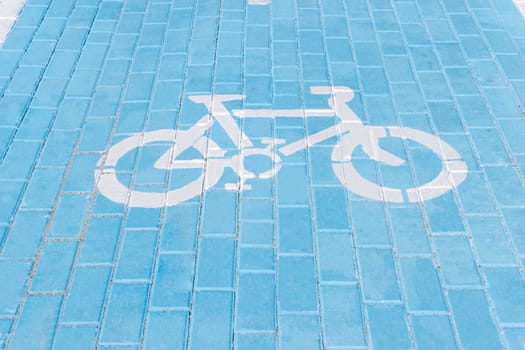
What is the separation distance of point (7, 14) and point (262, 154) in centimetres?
373

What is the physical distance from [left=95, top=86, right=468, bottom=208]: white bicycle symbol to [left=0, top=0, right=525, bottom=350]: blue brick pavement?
6 centimetres

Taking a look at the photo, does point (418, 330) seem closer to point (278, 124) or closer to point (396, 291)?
point (396, 291)

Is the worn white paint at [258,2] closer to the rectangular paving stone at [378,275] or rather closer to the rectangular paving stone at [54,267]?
the rectangular paving stone at [378,275]

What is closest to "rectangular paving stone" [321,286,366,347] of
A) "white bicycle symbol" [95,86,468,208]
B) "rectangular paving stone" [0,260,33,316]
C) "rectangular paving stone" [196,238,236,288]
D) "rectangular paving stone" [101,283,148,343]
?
"rectangular paving stone" [196,238,236,288]

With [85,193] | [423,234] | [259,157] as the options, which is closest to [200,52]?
[259,157]

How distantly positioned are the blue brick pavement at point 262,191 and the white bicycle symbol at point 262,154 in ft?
0.21

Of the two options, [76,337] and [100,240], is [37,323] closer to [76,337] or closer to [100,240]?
[76,337]

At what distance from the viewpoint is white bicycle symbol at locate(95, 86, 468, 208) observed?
13.3 feet

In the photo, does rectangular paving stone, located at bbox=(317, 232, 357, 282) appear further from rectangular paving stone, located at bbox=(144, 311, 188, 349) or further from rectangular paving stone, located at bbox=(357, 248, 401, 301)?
rectangular paving stone, located at bbox=(144, 311, 188, 349)

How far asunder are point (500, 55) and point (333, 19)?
5.99ft

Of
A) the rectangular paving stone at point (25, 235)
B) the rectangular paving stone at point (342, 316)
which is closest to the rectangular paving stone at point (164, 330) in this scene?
the rectangular paving stone at point (342, 316)

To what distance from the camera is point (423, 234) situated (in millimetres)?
3797

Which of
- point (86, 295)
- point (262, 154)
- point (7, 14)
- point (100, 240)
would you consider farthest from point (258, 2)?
point (86, 295)

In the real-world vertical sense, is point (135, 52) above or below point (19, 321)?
above
